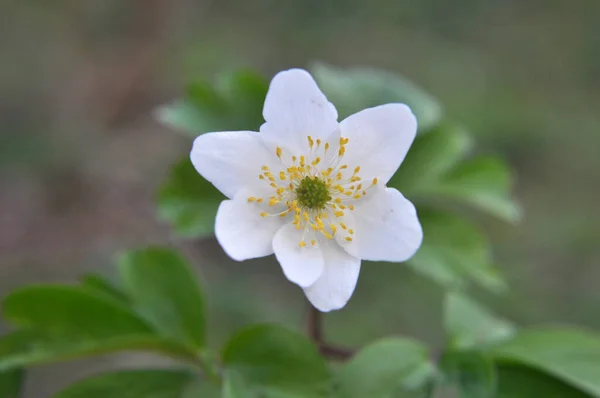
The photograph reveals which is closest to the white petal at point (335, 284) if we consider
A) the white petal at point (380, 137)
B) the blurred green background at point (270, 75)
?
the white petal at point (380, 137)

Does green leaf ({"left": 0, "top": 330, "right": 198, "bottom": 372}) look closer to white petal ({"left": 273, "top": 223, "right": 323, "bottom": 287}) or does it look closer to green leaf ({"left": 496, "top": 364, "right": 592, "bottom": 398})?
white petal ({"left": 273, "top": 223, "right": 323, "bottom": 287})

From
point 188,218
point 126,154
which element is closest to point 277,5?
point 126,154

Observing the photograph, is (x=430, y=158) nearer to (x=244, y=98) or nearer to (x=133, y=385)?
(x=244, y=98)

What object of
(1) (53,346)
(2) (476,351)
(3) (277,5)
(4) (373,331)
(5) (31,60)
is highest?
(3) (277,5)

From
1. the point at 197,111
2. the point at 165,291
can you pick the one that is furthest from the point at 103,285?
the point at 197,111

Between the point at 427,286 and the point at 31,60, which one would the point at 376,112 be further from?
the point at 31,60

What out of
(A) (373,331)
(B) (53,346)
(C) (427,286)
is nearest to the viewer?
(B) (53,346)

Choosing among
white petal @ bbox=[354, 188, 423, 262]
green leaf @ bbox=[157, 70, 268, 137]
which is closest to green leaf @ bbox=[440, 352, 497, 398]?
white petal @ bbox=[354, 188, 423, 262]
